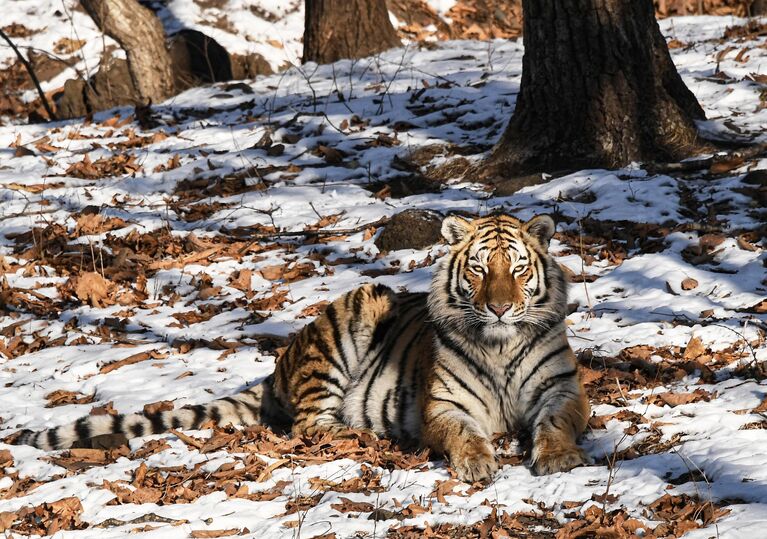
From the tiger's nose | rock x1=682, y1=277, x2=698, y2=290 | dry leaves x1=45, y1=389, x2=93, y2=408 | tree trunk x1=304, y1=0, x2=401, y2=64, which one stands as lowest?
dry leaves x1=45, y1=389, x2=93, y2=408

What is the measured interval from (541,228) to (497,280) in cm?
46

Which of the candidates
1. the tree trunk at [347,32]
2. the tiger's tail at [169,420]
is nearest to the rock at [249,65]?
the tree trunk at [347,32]

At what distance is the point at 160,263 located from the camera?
8.48 m

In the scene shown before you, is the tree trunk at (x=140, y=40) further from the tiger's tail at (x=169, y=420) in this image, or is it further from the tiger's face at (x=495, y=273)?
the tiger's face at (x=495, y=273)

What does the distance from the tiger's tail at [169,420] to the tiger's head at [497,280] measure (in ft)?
4.59

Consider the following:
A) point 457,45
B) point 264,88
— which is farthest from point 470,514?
point 457,45

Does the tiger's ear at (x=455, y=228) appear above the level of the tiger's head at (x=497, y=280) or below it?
above

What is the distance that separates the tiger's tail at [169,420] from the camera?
5.55m

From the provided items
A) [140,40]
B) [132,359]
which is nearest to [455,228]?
[132,359]

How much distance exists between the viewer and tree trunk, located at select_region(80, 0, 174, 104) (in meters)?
12.9

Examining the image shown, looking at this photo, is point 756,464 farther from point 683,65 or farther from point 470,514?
point 683,65

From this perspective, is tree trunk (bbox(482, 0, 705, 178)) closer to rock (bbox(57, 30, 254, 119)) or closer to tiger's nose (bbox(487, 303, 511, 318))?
tiger's nose (bbox(487, 303, 511, 318))

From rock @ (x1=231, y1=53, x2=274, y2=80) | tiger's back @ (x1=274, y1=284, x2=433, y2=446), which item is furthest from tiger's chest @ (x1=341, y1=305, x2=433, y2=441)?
rock @ (x1=231, y1=53, x2=274, y2=80)

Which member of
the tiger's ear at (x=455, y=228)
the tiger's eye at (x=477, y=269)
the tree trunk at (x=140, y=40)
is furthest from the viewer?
the tree trunk at (x=140, y=40)
